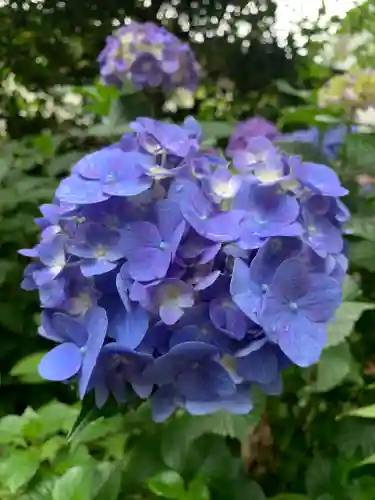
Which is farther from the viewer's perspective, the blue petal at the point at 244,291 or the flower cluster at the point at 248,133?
the flower cluster at the point at 248,133

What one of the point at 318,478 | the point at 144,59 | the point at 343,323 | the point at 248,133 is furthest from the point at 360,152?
the point at 144,59

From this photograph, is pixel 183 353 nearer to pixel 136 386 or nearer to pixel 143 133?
pixel 136 386

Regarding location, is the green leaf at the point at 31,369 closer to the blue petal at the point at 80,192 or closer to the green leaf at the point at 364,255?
the blue petal at the point at 80,192

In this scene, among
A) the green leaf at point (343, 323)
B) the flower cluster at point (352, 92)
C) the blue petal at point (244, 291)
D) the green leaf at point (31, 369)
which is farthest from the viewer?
the flower cluster at point (352, 92)

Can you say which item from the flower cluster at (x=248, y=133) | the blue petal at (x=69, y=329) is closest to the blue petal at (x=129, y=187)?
the blue petal at (x=69, y=329)

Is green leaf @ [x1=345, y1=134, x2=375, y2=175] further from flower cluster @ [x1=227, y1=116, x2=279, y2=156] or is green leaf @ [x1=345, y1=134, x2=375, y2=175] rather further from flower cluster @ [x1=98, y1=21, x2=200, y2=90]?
flower cluster @ [x1=98, y1=21, x2=200, y2=90]

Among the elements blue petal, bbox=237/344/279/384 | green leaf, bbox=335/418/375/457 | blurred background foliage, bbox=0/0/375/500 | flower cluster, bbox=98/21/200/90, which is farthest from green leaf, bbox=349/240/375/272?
flower cluster, bbox=98/21/200/90

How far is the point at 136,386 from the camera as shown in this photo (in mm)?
528

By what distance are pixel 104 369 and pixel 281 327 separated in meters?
0.14

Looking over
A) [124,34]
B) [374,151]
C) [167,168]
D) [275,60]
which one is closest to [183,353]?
[167,168]

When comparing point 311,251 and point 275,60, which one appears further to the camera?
point 275,60

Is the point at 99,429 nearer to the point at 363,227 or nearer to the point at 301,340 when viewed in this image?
the point at 301,340

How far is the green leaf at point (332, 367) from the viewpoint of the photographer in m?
0.62

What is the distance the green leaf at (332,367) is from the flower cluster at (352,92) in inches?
21.0
